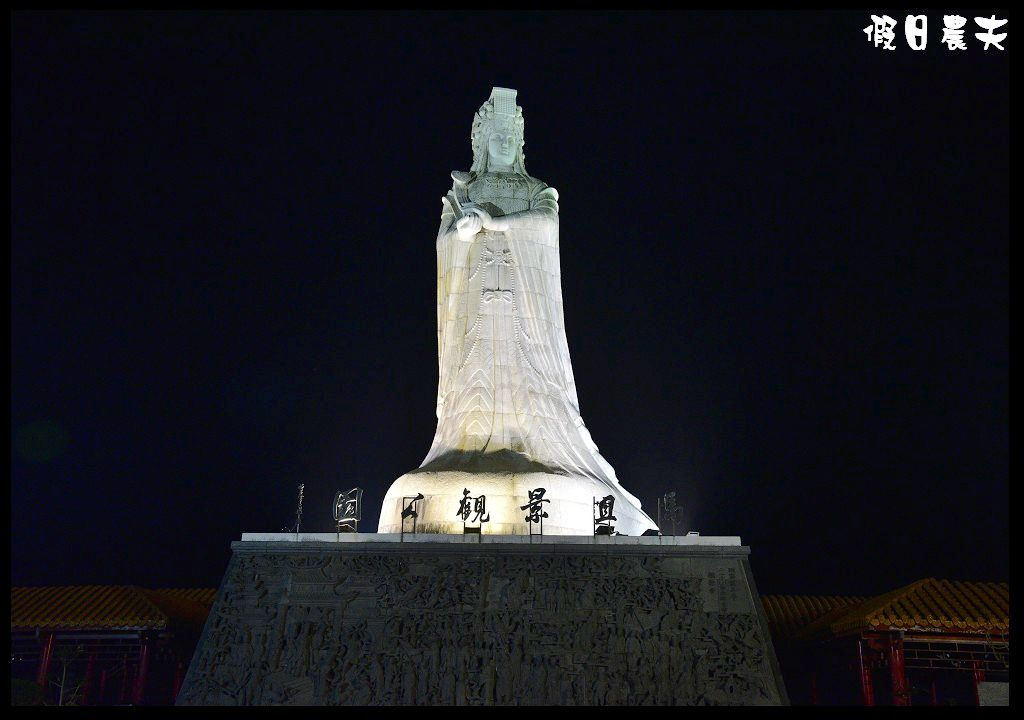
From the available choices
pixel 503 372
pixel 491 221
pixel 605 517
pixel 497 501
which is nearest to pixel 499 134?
pixel 491 221

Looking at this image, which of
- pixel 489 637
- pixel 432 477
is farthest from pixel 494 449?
pixel 489 637

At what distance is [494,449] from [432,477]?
0.87 metres

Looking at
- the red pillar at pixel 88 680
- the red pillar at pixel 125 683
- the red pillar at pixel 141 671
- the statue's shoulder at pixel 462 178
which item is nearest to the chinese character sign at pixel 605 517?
the statue's shoulder at pixel 462 178

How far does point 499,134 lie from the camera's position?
12.6 metres

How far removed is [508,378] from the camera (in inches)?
460

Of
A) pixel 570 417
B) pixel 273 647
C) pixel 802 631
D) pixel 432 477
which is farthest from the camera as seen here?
pixel 802 631

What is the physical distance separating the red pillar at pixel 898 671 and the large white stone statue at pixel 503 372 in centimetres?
279

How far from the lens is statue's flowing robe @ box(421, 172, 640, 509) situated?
1138 centimetres

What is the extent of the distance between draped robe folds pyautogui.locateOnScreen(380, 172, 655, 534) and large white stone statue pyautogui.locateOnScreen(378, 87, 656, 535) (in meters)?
0.01

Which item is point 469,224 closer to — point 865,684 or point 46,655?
point 865,684

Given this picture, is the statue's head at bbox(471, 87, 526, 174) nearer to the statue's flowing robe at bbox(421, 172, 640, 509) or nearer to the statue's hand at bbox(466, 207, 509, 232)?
the statue's flowing robe at bbox(421, 172, 640, 509)

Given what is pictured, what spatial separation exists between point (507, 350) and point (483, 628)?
12.1ft

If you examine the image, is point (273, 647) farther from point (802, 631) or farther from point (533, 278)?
point (802, 631)

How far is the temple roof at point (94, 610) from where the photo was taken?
11891mm
